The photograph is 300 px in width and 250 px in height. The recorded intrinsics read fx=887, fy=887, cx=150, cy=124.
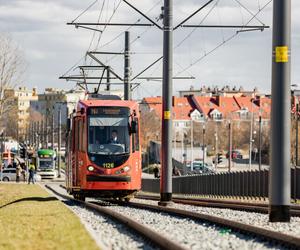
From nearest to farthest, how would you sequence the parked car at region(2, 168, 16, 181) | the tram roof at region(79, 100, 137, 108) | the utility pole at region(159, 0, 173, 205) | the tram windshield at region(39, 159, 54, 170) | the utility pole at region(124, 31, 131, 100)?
1. the utility pole at region(159, 0, 173, 205)
2. the tram roof at region(79, 100, 137, 108)
3. the utility pole at region(124, 31, 131, 100)
4. the parked car at region(2, 168, 16, 181)
5. the tram windshield at region(39, 159, 54, 170)

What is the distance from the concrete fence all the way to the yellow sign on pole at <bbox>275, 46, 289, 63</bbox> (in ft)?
56.9

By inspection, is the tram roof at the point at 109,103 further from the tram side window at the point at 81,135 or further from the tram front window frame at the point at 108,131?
the tram side window at the point at 81,135

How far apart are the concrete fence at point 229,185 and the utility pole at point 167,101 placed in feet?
25.8

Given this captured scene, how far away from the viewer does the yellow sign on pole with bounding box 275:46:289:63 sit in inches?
682

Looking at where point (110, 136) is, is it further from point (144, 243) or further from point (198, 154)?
point (198, 154)

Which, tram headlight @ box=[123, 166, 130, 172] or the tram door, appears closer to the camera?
tram headlight @ box=[123, 166, 130, 172]

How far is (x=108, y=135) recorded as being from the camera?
28.6 metres

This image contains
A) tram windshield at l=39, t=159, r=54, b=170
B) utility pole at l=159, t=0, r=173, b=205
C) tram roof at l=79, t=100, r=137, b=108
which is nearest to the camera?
utility pole at l=159, t=0, r=173, b=205

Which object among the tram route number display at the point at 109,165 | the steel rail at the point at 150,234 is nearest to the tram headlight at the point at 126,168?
the tram route number display at the point at 109,165

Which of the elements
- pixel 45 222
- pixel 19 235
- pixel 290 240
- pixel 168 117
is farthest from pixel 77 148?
pixel 290 240

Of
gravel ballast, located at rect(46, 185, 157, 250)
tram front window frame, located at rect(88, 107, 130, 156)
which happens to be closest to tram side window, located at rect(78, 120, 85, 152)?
tram front window frame, located at rect(88, 107, 130, 156)

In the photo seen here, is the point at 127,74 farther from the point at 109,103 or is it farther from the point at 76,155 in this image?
the point at 109,103

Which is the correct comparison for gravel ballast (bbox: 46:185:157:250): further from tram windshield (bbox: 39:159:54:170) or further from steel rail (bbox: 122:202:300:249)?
tram windshield (bbox: 39:159:54:170)

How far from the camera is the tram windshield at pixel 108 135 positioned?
28406 millimetres
